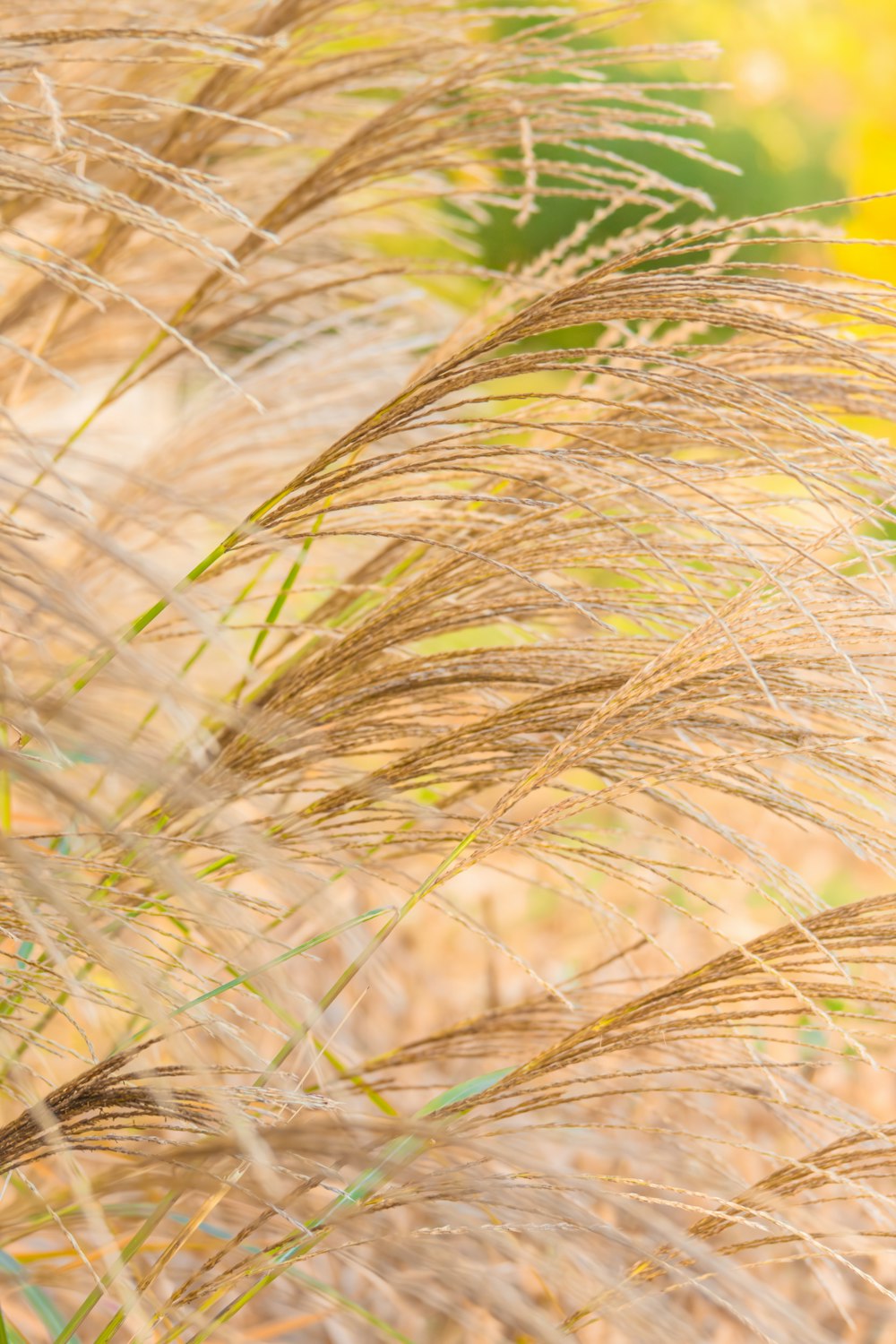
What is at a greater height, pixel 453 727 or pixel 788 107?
pixel 788 107

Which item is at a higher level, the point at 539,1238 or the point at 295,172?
the point at 295,172

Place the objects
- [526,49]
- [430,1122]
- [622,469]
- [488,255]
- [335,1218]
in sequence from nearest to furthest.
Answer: [335,1218], [430,1122], [622,469], [526,49], [488,255]

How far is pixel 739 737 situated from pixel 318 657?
25cm

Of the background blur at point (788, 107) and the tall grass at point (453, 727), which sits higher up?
the background blur at point (788, 107)

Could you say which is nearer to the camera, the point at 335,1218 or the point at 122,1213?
the point at 335,1218

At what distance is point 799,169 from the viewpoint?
671cm

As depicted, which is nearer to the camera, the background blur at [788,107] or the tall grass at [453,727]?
the tall grass at [453,727]

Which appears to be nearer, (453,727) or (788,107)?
(453,727)

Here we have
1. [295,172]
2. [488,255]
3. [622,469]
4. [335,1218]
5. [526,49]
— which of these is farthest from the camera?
[488,255]

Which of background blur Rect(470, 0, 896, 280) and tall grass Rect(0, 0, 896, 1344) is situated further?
background blur Rect(470, 0, 896, 280)

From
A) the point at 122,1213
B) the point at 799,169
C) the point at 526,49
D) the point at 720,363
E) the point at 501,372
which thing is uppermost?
the point at 799,169

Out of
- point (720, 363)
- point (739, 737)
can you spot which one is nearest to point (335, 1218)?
point (739, 737)

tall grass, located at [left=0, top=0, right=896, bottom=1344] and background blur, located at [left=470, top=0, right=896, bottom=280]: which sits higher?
background blur, located at [left=470, top=0, right=896, bottom=280]

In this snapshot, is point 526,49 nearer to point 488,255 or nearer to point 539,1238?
point 539,1238
